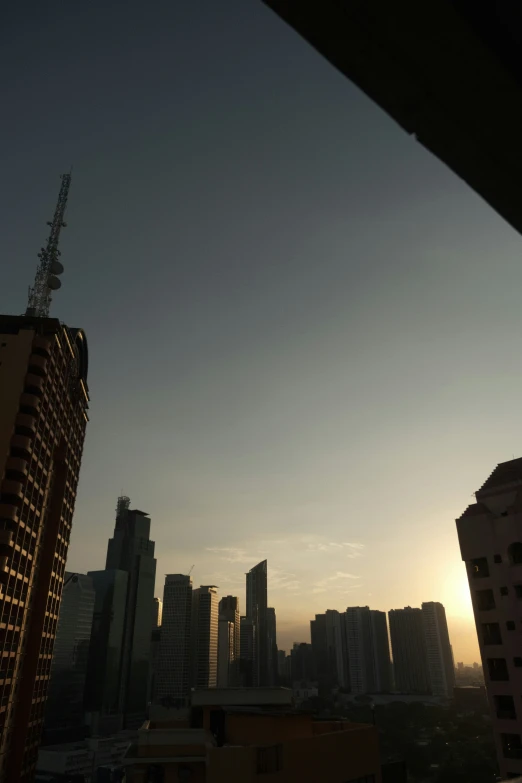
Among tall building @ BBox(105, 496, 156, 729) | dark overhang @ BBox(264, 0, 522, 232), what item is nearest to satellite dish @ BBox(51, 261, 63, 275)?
dark overhang @ BBox(264, 0, 522, 232)

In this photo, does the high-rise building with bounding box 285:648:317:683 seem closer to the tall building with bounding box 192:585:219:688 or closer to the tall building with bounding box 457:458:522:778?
the tall building with bounding box 192:585:219:688

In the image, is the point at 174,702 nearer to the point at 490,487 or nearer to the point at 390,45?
the point at 490,487

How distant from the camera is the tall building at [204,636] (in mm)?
156875

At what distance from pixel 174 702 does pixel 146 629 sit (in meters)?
33.2

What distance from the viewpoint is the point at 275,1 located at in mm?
1944

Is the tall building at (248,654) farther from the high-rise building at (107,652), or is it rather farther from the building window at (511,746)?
the building window at (511,746)

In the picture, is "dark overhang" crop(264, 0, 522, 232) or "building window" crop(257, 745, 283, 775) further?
"building window" crop(257, 745, 283, 775)

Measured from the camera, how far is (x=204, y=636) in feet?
531

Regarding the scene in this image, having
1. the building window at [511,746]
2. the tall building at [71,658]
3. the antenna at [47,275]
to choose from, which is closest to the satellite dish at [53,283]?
the antenna at [47,275]

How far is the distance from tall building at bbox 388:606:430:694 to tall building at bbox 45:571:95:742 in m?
95.7

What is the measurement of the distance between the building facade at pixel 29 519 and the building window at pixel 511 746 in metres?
31.9

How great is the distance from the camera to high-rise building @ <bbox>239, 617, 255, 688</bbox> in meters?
156

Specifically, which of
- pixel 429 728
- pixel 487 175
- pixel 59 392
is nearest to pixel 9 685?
pixel 59 392

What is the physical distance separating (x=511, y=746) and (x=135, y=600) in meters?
169
